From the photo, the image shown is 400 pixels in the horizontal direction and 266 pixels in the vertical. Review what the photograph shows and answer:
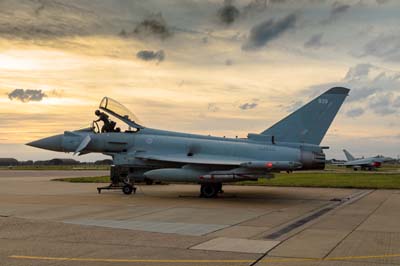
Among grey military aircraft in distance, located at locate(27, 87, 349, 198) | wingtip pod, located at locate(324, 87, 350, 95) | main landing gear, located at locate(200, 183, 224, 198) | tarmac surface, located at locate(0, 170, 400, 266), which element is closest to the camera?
tarmac surface, located at locate(0, 170, 400, 266)

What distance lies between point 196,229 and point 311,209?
6416 millimetres

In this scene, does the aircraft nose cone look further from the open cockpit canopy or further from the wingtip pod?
the wingtip pod

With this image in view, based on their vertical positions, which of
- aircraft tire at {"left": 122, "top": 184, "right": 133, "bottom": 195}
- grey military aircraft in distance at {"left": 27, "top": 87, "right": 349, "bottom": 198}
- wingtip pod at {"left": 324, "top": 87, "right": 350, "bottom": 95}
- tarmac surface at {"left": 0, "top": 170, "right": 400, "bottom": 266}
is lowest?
tarmac surface at {"left": 0, "top": 170, "right": 400, "bottom": 266}

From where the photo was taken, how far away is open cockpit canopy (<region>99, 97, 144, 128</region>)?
2078 cm

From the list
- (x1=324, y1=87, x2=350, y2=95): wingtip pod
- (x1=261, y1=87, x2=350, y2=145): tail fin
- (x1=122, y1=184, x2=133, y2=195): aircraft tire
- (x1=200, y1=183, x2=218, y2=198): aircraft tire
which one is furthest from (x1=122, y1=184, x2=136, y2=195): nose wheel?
(x1=324, y1=87, x2=350, y2=95): wingtip pod

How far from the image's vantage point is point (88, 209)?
1491cm

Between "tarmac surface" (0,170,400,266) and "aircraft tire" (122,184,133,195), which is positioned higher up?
"aircraft tire" (122,184,133,195)

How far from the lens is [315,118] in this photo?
19547 mm

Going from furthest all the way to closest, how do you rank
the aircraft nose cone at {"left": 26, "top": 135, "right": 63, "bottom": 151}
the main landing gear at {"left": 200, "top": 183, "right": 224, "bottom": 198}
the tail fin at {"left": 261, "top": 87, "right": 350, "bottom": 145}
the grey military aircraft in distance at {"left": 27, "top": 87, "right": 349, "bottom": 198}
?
the aircraft nose cone at {"left": 26, "top": 135, "right": 63, "bottom": 151} → the main landing gear at {"left": 200, "top": 183, "right": 224, "bottom": 198} → the tail fin at {"left": 261, "top": 87, "right": 350, "bottom": 145} → the grey military aircraft in distance at {"left": 27, "top": 87, "right": 349, "bottom": 198}

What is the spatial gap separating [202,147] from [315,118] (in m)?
5.07

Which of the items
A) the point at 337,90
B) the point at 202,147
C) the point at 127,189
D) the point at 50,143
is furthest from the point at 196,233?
the point at 50,143

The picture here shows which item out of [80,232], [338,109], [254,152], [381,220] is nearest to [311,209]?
[381,220]

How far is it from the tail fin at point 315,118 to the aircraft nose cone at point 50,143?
1026 centimetres

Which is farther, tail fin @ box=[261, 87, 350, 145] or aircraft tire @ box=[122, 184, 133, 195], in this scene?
aircraft tire @ box=[122, 184, 133, 195]
